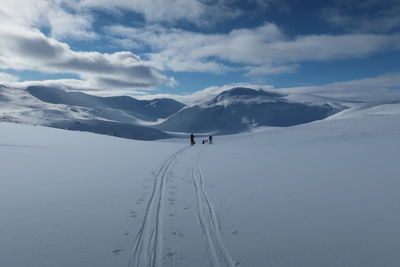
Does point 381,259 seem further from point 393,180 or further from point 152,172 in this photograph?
point 152,172

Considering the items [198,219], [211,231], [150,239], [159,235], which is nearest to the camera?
[150,239]

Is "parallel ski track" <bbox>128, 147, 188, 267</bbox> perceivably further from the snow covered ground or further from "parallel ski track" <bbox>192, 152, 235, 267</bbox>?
"parallel ski track" <bbox>192, 152, 235, 267</bbox>

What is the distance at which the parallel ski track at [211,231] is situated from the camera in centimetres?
575

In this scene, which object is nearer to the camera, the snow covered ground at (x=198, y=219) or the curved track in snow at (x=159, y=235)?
the curved track in snow at (x=159, y=235)

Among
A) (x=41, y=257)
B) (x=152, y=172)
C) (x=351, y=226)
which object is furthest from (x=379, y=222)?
(x=152, y=172)

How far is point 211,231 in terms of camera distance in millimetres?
7023

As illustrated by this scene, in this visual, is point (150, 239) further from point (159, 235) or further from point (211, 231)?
point (211, 231)

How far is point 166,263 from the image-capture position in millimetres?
5617

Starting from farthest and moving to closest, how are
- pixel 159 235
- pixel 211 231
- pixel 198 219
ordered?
1. pixel 198 219
2. pixel 211 231
3. pixel 159 235

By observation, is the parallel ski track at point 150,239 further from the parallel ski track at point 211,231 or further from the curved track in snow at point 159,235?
the parallel ski track at point 211,231

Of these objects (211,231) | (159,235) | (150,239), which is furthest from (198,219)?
(150,239)

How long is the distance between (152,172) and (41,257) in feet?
29.7

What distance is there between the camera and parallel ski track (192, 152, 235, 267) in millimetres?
5754

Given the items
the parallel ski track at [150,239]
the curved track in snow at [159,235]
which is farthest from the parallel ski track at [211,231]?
the parallel ski track at [150,239]
